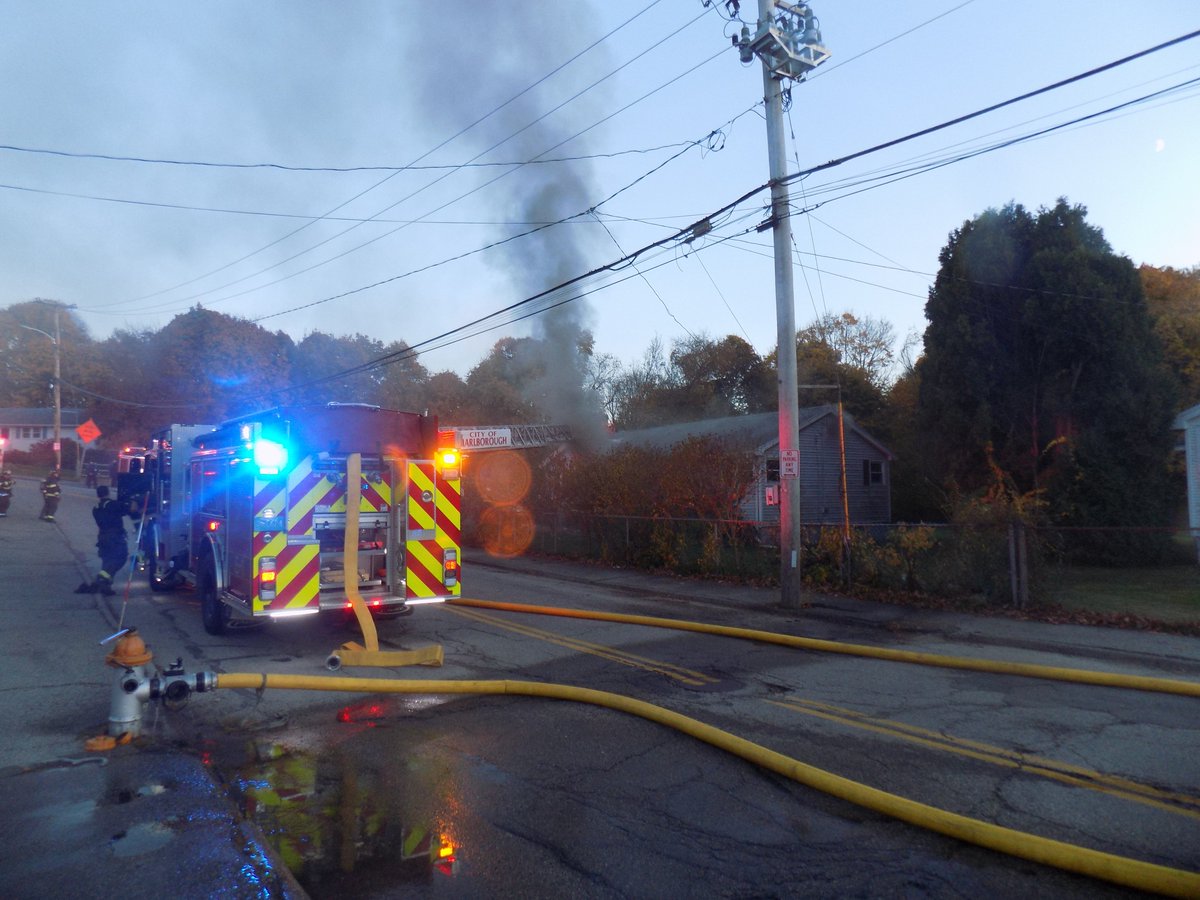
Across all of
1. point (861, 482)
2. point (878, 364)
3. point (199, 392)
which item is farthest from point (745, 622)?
point (199, 392)

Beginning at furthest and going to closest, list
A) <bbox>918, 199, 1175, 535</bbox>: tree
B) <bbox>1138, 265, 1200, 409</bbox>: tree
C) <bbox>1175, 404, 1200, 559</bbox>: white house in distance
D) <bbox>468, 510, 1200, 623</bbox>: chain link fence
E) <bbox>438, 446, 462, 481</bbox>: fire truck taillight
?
<bbox>1138, 265, 1200, 409</bbox>: tree < <bbox>918, 199, 1175, 535</bbox>: tree < <bbox>1175, 404, 1200, 559</bbox>: white house in distance < <bbox>468, 510, 1200, 623</bbox>: chain link fence < <bbox>438, 446, 462, 481</bbox>: fire truck taillight

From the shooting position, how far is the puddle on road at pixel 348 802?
4121 mm

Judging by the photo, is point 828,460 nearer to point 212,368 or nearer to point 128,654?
point 128,654

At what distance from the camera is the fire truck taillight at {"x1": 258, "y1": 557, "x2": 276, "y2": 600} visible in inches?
339

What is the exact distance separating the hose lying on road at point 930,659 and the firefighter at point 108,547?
249 inches

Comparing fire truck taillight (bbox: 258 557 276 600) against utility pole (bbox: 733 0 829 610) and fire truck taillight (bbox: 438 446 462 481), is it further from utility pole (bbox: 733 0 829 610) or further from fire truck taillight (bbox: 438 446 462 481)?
utility pole (bbox: 733 0 829 610)

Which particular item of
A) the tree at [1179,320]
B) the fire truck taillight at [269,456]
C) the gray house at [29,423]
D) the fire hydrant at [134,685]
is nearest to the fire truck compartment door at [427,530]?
the fire truck taillight at [269,456]

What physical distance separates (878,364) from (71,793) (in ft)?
162

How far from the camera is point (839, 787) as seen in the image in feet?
16.0

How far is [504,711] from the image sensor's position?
22.3 ft

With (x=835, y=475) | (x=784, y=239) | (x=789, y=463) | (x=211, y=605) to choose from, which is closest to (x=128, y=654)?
(x=211, y=605)

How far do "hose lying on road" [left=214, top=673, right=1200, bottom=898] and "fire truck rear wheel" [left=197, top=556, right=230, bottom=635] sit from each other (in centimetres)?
A: 350

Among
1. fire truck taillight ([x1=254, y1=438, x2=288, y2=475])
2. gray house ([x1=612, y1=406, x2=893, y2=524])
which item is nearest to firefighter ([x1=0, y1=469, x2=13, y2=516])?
gray house ([x1=612, y1=406, x2=893, y2=524])

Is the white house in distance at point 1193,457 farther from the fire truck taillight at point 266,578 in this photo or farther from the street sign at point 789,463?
the fire truck taillight at point 266,578
